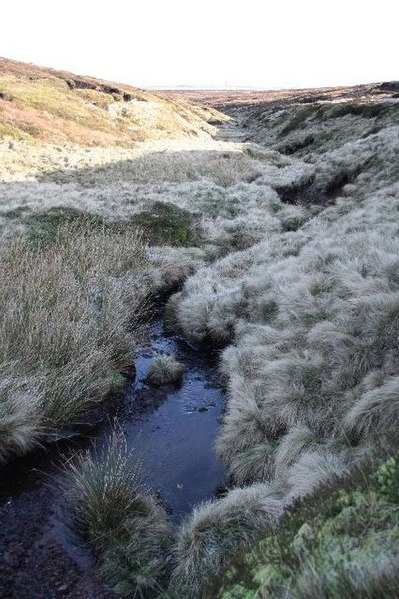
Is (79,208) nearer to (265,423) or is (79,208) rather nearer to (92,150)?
(265,423)

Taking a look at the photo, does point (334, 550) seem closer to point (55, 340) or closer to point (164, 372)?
point (55, 340)

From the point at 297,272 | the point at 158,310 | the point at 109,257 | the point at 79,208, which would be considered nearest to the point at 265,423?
the point at 297,272

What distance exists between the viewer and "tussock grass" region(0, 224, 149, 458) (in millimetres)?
6539

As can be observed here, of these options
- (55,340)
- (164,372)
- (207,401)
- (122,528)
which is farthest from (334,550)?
(164,372)

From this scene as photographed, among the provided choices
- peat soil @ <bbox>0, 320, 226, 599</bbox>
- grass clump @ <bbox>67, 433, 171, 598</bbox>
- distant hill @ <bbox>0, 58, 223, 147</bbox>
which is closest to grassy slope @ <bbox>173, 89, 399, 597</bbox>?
grass clump @ <bbox>67, 433, 171, 598</bbox>

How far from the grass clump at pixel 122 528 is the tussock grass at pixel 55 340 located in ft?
4.50

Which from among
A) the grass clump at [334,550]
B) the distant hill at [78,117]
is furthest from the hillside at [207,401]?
the distant hill at [78,117]

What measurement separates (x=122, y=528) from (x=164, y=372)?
3945 millimetres

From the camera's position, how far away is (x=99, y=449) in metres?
6.80

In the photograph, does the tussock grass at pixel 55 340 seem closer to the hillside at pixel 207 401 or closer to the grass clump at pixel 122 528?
the hillside at pixel 207 401

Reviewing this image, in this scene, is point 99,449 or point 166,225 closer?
point 99,449

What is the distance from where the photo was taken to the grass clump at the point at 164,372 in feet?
28.7

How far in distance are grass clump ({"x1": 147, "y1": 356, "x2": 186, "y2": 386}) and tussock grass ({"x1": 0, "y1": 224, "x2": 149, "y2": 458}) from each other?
1.65 feet

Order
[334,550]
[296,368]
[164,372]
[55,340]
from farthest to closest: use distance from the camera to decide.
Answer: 1. [164,372]
2. [55,340]
3. [296,368]
4. [334,550]
